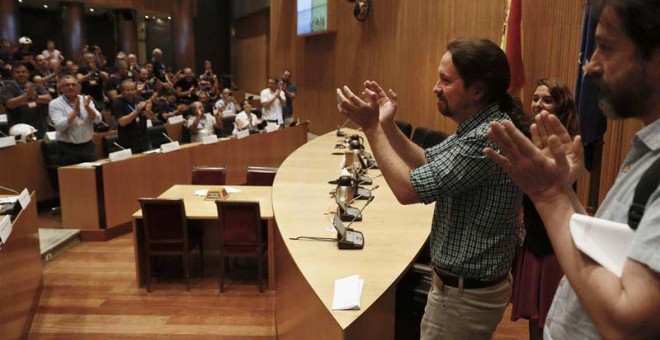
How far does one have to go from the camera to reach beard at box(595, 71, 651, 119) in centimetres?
88

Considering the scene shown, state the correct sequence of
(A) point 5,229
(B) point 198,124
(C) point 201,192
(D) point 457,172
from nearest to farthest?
1. (D) point 457,172
2. (A) point 5,229
3. (C) point 201,192
4. (B) point 198,124

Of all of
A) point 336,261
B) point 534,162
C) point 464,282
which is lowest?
point 336,261

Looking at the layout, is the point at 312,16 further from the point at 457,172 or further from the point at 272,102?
the point at 457,172

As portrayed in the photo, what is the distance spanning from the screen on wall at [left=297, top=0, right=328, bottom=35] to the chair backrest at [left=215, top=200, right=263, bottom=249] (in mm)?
7259

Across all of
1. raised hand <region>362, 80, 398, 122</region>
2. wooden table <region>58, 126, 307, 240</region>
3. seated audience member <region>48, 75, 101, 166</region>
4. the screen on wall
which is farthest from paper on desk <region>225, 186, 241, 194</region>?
the screen on wall

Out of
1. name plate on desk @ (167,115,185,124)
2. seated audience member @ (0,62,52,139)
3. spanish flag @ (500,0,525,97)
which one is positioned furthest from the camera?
name plate on desk @ (167,115,185,124)

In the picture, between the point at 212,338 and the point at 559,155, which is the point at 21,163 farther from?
the point at 559,155

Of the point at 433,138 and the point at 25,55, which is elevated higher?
the point at 25,55

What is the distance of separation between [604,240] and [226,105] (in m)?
8.84

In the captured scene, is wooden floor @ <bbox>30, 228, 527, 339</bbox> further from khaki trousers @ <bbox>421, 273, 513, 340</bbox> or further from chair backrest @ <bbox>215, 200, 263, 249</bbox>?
khaki trousers @ <bbox>421, 273, 513, 340</bbox>

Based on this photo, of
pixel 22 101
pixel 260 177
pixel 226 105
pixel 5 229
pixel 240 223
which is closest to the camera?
pixel 5 229

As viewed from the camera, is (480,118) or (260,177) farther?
(260,177)

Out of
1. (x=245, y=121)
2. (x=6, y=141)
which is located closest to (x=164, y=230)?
(x=6, y=141)

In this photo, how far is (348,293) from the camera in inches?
70.4
